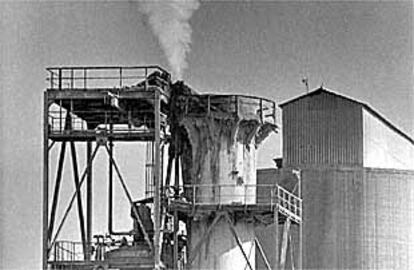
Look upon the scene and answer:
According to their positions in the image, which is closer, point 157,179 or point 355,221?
point 157,179

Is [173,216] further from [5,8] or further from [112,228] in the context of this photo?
[5,8]

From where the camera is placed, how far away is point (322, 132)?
238 feet

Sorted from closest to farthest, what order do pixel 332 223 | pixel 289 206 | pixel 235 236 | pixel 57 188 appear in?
pixel 57 188 < pixel 235 236 < pixel 289 206 < pixel 332 223

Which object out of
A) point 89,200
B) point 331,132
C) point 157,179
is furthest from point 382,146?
point 157,179

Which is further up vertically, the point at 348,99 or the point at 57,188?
the point at 348,99

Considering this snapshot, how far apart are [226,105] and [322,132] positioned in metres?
20.9

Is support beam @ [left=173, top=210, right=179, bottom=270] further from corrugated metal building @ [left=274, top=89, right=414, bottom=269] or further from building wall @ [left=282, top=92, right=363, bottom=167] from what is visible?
building wall @ [left=282, top=92, right=363, bottom=167]

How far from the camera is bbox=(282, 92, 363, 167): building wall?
235ft

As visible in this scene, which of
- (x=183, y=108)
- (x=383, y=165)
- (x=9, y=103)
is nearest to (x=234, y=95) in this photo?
(x=183, y=108)

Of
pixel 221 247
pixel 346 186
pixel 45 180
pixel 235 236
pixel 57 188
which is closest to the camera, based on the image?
pixel 45 180

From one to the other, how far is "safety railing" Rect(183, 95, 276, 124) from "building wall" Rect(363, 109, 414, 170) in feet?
64.0

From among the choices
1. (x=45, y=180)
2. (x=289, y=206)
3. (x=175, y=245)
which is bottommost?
(x=175, y=245)

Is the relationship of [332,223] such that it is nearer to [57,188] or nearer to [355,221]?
[355,221]

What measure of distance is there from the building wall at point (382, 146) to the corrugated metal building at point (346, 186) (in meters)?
0.06
